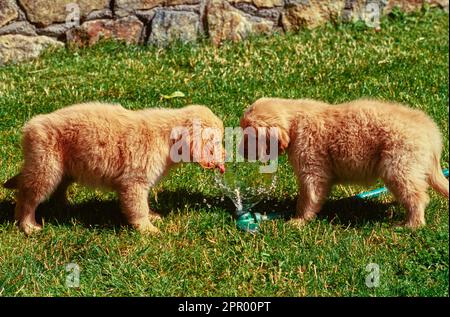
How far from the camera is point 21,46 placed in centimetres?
948

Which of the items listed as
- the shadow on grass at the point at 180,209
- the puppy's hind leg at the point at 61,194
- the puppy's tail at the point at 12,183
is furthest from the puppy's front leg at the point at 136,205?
the puppy's tail at the point at 12,183

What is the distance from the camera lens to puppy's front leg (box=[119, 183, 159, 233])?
222 inches

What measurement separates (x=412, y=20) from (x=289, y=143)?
5.44 metres

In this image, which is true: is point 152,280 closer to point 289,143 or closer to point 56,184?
point 56,184

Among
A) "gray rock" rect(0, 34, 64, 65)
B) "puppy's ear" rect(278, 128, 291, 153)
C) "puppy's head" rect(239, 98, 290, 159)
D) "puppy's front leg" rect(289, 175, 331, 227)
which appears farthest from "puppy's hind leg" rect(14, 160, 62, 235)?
"gray rock" rect(0, 34, 64, 65)

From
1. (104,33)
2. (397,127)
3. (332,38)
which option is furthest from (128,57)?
(397,127)

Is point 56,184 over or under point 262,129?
under

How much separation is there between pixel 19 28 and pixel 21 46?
0.21 metres

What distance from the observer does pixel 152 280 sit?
498 cm

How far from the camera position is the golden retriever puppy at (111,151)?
5.59 m

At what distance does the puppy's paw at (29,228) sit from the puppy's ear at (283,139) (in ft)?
5.92

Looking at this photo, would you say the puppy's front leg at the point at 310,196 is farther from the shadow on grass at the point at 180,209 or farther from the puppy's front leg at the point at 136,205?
the puppy's front leg at the point at 136,205

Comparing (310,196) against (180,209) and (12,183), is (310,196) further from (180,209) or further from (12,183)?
(12,183)
